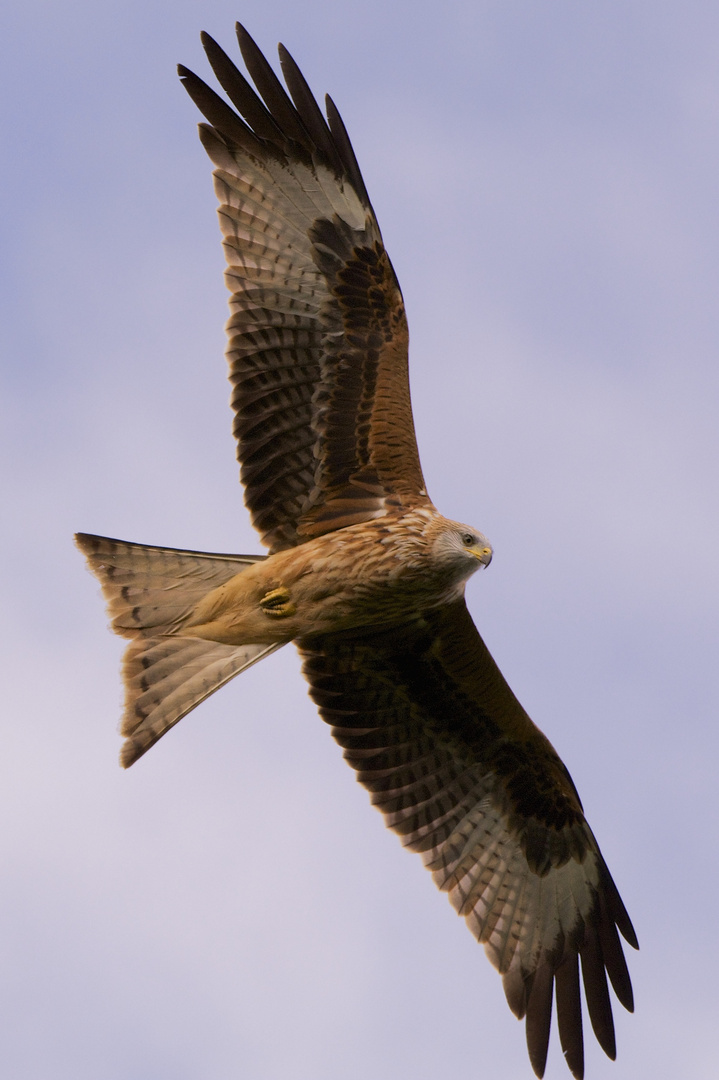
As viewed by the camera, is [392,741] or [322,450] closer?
[322,450]

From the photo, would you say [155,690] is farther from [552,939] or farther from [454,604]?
[552,939]

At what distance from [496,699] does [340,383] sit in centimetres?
226

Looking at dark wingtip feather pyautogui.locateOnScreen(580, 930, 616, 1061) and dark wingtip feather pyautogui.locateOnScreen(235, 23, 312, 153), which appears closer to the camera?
dark wingtip feather pyautogui.locateOnScreen(235, 23, 312, 153)

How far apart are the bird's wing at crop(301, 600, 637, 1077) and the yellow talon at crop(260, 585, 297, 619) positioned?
2.13ft

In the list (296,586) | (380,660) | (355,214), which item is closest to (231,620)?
(296,586)

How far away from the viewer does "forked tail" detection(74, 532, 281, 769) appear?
9.11 meters

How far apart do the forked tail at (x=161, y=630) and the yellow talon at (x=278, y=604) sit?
27 centimetres

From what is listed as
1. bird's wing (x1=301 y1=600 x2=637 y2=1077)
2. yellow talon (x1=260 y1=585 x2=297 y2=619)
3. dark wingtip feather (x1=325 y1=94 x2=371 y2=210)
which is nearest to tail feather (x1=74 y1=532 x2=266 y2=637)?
yellow talon (x1=260 y1=585 x2=297 y2=619)

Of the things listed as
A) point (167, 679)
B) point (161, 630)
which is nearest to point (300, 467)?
point (161, 630)

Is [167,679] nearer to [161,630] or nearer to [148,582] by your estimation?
[161,630]

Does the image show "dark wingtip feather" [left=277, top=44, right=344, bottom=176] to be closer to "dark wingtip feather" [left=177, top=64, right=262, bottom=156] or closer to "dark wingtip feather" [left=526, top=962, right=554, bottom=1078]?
"dark wingtip feather" [left=177, top=64, right=262, bottom=156]

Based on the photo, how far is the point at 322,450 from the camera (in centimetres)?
905

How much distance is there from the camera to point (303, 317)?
29.6ft

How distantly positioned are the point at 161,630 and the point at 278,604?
0.77 meters
